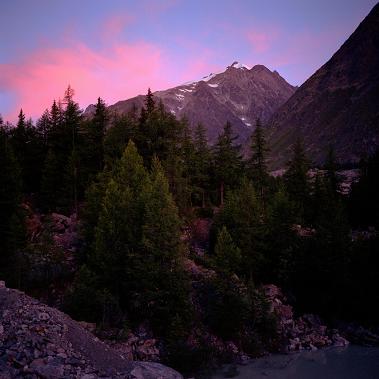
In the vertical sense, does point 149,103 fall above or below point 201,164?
above

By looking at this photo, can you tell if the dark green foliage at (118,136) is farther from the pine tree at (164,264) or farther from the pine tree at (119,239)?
the pine tree at (164,264)

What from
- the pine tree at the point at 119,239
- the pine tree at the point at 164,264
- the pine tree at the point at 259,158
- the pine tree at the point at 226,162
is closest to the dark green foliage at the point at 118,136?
the pine tree at the point at 226,162

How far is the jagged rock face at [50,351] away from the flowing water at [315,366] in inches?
307

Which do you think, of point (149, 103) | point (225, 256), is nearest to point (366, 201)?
point (149, 103)

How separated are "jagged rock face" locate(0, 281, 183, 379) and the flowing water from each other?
7.80 m

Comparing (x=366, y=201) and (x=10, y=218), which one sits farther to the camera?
(x=366, y=201)

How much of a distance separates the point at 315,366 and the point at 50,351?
18007 mm

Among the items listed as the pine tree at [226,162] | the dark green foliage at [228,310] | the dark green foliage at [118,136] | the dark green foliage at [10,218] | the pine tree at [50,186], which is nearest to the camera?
the dark green foliage at [228,310]

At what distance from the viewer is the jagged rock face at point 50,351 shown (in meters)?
17.1

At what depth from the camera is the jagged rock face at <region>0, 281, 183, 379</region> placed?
1711 cm

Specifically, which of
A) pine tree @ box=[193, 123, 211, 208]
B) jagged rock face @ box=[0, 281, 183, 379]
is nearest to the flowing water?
jagged rock face @ box=[0, 281, 183, 379]

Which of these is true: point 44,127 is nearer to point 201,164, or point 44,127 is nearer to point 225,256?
point 201,164

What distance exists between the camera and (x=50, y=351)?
1800 centimetres

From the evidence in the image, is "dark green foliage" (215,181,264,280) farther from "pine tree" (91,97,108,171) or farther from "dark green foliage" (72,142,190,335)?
"pine tree" (91,97,108,171)
